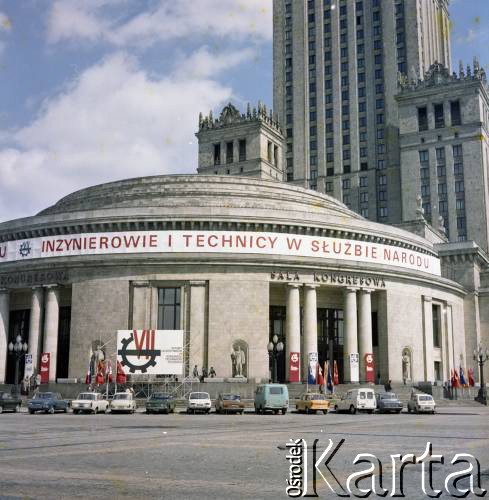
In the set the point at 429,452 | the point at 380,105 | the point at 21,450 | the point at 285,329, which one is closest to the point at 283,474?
the point at 429,452

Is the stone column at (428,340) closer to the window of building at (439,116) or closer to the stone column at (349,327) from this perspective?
the stone column at (349,327)

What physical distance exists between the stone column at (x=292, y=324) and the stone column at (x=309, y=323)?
66 centimetres

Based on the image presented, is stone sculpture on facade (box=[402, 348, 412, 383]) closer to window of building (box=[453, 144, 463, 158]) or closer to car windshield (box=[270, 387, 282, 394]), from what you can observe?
car windshield (box=[270, 387, 282, 394])

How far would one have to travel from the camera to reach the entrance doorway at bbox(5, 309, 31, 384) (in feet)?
199

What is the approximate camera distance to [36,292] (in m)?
58.0

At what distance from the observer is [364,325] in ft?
194

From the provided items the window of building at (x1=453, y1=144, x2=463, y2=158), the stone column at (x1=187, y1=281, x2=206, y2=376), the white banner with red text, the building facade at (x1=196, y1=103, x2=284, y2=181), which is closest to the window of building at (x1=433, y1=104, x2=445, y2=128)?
the window of building at (x1=453, y1=144, x2=463, y2=158)

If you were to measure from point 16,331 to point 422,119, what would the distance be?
71.5 metres

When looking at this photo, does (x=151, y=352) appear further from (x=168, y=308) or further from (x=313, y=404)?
(x=313, y=404)

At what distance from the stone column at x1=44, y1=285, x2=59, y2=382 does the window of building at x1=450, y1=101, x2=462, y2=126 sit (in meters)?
70.3

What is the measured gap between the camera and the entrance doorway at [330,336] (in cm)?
→ 6172

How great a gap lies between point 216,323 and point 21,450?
123 ft

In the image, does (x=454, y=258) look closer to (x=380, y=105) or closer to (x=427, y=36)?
(x=380, y=105)

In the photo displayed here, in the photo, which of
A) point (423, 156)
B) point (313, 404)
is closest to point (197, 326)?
point (313, 404)
